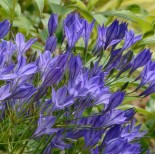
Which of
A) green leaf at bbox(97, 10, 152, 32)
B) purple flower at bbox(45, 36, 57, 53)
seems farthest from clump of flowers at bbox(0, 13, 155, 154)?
green leaf at bbox(97, 10, 152, 32)

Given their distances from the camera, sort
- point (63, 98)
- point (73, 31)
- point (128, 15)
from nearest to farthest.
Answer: point (63, 98) < point (73, 31) < point (128, 15)

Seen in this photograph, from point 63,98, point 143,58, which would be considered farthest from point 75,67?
point 143,58

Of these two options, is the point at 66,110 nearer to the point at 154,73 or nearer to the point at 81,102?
the point at 81,102

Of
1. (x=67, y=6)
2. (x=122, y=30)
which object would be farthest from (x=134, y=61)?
(x=67, y=6)

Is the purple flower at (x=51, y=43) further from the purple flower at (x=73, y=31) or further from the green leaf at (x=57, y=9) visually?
the green leaf at (x=57, y=9)

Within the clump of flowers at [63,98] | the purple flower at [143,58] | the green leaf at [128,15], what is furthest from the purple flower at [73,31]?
the green leaf at [128,15]

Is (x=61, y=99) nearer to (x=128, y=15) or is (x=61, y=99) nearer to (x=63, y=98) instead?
(x=63, y=98)

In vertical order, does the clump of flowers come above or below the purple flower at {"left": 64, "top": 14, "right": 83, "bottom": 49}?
below

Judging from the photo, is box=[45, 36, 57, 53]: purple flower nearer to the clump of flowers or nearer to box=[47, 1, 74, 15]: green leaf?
the clump of flowers

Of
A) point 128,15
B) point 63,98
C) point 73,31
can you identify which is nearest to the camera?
point 63,98
